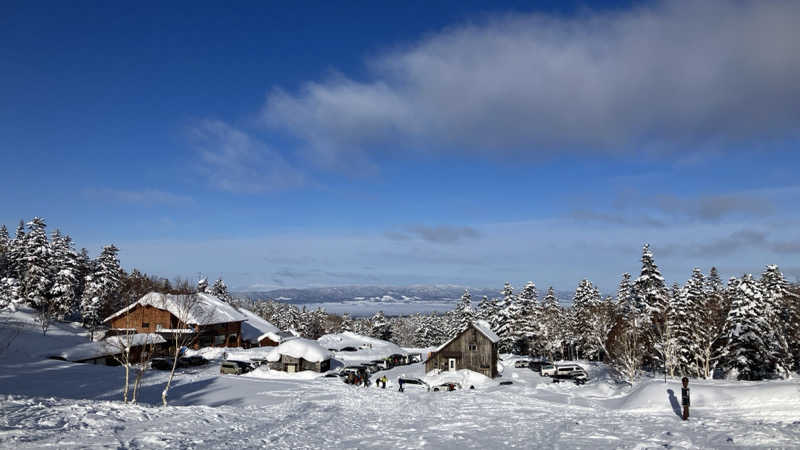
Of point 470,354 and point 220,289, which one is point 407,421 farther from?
point 220,289

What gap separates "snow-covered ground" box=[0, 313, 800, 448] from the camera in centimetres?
1293

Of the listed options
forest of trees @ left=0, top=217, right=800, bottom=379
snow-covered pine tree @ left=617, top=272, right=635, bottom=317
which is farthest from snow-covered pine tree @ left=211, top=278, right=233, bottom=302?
snow-covered pine tree @ left=617, top=272, right=635, bottom=317

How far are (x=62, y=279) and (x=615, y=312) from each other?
2977 inches

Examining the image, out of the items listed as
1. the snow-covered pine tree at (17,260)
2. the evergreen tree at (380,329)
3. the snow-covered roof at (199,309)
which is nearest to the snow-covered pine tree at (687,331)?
the snow-covered roof at (199,309)

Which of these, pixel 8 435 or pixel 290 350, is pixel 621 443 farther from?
pixel 290 350

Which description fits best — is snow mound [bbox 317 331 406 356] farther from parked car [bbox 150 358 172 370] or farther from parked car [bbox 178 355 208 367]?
parked car [bbox 150 358 172 370]

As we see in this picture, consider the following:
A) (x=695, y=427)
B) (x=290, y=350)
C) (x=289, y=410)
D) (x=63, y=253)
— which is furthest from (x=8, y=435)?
(x=63, y=253)

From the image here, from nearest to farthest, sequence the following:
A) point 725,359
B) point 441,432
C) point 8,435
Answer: point 8,435, point 441,432, point 725,359

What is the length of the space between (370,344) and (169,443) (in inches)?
2842

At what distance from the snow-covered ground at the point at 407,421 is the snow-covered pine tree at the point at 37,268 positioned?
126 ft

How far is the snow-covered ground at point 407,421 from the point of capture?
12.9 m

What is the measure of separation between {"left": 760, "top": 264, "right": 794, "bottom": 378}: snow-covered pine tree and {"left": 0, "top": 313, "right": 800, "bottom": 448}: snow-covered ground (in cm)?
2450

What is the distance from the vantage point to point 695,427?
1495 centimetres

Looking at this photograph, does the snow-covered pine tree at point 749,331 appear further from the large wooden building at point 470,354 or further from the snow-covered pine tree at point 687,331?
the large wooden building at point 470,354
